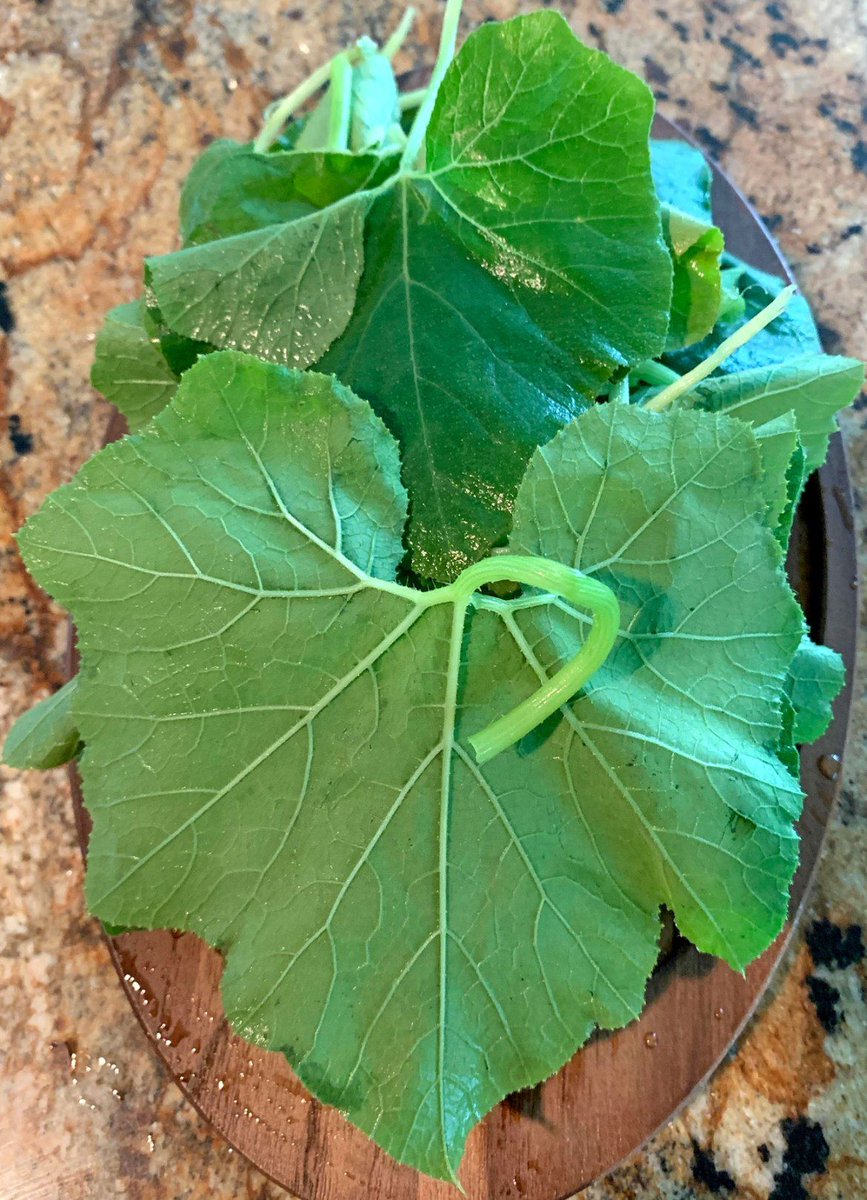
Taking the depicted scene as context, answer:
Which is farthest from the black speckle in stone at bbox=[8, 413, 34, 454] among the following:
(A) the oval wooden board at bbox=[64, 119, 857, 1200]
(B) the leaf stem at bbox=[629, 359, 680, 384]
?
(B) the leaf stem at bbox=[629, 359, 680, 384]

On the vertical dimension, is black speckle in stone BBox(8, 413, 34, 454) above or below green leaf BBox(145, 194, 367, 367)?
below

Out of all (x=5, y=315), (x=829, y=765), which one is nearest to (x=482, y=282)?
(x=829, y=765)

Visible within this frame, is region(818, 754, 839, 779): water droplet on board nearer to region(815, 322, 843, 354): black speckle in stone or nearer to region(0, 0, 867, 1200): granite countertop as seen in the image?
region(0, 0, 867, 1200): granite countertop

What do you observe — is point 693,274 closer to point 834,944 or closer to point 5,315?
point 834,944

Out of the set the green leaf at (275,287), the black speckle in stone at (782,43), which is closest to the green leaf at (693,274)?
the green leaf at (275,287)

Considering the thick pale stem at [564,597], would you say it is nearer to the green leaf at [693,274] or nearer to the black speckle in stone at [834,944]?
the green leaf at [693,274]

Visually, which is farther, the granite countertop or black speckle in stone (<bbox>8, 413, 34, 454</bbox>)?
black speckle in stone (<bbox>8, 413, 34, 454</bbox>)
